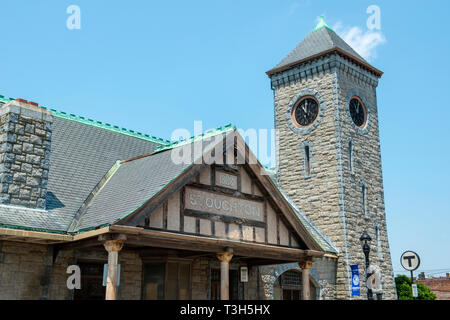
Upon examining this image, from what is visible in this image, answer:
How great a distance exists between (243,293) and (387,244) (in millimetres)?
11281

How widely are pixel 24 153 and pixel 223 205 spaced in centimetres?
589

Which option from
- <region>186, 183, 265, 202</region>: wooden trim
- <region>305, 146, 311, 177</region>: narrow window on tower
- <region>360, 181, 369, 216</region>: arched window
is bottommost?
<region>186, 183, 265, 202</region>: wooden trim

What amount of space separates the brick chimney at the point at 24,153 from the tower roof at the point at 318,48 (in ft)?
53.3

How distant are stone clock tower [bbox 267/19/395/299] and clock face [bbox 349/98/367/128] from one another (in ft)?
0.18

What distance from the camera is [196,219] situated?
14.3 meters

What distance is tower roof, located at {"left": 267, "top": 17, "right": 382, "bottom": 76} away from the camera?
2710cm

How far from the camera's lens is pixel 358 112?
27.8 meters

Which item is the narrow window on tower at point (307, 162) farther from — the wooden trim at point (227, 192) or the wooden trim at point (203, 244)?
the wooden trim at point (227, 192)

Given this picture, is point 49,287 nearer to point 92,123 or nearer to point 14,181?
point 14,181

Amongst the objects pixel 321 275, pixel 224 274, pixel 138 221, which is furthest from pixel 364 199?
pixel 138 221

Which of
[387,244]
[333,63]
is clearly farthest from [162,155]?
[387,244]

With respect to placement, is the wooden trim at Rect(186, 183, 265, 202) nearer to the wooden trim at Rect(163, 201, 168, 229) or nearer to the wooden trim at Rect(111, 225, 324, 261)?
the wooden trim at Rect(163, 201, 168, 229)

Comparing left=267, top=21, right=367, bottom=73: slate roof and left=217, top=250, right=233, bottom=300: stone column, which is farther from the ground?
left=267, top=21, right=367, bottom=73: slate roof

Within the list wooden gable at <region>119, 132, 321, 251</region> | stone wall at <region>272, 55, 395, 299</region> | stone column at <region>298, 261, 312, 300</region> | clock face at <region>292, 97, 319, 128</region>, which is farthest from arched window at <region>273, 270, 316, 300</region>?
clock face at <region>292, 97, 319, 128</region>
